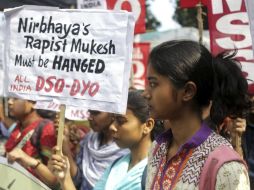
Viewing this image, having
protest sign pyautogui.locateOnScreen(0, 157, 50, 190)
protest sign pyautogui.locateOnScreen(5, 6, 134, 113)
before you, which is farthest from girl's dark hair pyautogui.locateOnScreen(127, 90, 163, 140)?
protest sign pyautogui.locateOnScreen(0, 157, 50, 190)

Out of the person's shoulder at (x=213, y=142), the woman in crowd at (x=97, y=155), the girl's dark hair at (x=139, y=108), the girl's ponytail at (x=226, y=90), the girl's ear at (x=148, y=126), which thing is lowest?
the woman in crowd at (x=97, y=155)

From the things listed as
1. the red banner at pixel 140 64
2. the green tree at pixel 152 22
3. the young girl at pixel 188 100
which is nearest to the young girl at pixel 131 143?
the young girl at pixel 188 100

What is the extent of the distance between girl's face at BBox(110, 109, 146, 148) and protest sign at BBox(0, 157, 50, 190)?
51 cm

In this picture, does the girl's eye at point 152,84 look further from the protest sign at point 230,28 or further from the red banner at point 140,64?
the red banner at point 140,64

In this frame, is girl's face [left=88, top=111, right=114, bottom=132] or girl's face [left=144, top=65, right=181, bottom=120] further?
girl's face [left=88, top=111, right=114, bottom=132]

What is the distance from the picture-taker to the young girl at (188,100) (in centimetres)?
186

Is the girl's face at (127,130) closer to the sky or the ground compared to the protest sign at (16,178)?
closer to the sky

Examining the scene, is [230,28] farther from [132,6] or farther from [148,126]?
[132,6]

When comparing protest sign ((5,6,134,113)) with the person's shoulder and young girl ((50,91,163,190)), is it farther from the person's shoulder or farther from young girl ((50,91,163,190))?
the person's shoulder

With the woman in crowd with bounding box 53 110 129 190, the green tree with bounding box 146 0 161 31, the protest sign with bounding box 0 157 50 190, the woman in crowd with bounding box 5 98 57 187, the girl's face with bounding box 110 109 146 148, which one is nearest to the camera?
the protest sign with bounding box 0 157 50 190

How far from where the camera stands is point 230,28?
3.40 metres

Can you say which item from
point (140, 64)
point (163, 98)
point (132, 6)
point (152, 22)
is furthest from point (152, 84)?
point (152, 22)

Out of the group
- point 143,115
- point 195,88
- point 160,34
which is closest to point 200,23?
point 143,115

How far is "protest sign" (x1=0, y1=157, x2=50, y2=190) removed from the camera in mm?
2723
